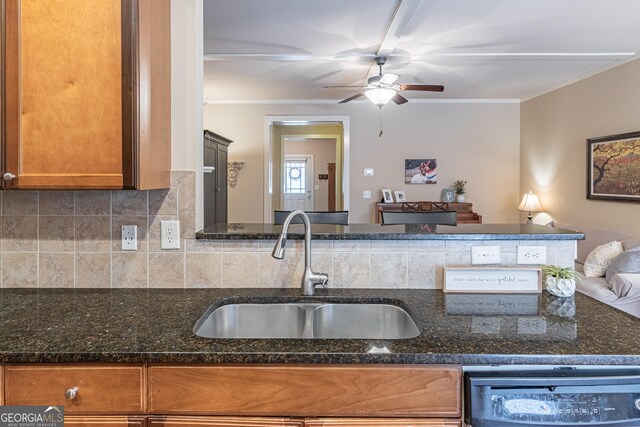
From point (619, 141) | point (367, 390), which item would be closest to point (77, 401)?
point (367, 390)

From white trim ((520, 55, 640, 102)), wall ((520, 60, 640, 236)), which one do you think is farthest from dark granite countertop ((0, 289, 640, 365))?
white trim ((520, 55, 640, 102))

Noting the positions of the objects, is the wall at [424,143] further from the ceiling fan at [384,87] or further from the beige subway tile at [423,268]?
the beige subway tile at [423,268]

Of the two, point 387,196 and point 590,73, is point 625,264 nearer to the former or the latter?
point 590,73

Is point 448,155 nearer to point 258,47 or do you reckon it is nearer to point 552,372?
point 258,47

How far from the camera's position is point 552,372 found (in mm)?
1002

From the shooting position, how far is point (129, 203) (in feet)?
5.21

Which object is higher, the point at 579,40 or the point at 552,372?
the point at 579,40

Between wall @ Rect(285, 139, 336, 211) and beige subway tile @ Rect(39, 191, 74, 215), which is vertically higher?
wall @ Rect(285, 139, 336, 211)

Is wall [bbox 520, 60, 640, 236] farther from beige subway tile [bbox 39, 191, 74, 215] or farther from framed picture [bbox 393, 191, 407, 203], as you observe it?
beige subway tile [bbox 39, 191, 74, 215]

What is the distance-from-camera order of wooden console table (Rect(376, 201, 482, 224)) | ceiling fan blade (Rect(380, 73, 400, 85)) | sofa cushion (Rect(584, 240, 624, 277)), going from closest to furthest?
sofa cushion (Rect(584, 240, 624, 277)), ceiling fan blade (Rect(380, 73, 400, 85)), wooden console table (Rect(376, 201, 482, 224))

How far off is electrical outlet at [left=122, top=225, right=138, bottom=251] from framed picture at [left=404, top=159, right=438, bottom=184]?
16.3 ft

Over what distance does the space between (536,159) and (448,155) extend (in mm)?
1173

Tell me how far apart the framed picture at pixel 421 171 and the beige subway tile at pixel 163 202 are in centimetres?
491

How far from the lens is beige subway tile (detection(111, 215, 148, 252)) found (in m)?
1.59
